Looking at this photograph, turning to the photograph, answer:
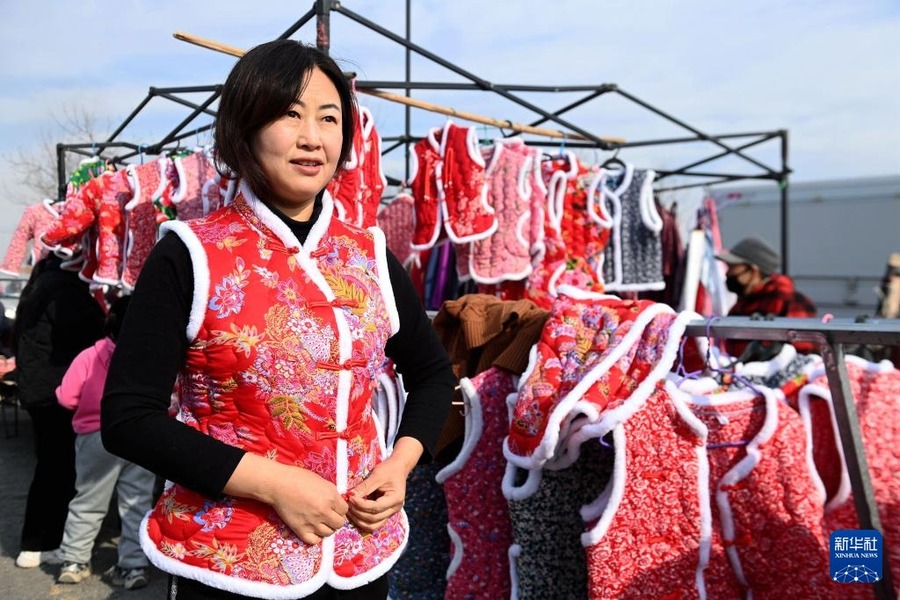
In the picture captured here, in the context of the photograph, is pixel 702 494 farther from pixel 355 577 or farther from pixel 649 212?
pixel 649 212

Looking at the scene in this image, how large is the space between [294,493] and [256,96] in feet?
2.23

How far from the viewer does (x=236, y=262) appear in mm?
1302

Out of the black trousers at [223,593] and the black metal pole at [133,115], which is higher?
the black metal pole at [133,115]

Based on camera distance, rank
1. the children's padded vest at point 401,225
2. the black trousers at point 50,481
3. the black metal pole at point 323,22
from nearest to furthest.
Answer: the black metal pole at point 323,22 → the black trousers at point 50,481 → the children's padded vest at point 401,225

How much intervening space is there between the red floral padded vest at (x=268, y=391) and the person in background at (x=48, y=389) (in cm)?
376

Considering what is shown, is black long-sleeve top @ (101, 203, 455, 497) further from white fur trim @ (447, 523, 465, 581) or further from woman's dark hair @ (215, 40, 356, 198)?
white fur trim @ (447, 523, 465, 581)

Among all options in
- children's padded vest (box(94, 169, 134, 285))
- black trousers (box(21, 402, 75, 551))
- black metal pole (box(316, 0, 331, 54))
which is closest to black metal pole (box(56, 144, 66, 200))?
children's padded vest (box(94, 169, 134, 285))

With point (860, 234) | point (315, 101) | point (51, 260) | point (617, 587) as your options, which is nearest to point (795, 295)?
point (617, 587)

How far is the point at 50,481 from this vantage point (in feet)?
14.8

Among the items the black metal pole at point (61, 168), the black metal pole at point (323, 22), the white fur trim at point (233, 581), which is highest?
the black metal pole at point (323, 22)

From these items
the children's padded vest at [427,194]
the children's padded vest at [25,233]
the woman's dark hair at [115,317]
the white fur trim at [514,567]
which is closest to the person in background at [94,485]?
the woman's dark hair at [115,317]

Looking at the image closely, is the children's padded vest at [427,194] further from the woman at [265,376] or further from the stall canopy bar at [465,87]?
the woman at [265,376]

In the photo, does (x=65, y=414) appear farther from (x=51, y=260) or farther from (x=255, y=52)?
(x=255, y=52)

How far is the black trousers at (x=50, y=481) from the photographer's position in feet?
14.6
